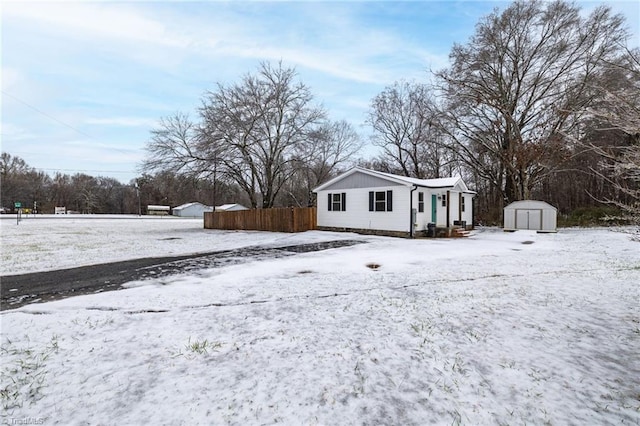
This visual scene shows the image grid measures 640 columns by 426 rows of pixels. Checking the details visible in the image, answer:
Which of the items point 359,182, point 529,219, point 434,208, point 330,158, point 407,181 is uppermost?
point 330,158

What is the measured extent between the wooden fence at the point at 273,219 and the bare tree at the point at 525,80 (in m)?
12.5

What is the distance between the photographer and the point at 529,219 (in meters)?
17.6

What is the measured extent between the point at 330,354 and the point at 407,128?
86.6 ft

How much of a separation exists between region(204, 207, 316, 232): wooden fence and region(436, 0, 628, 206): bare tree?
40.9 feet

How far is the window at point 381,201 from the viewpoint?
1537 centimetres

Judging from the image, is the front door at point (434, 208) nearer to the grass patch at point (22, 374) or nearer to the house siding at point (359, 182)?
the house siding at point (359, 182)

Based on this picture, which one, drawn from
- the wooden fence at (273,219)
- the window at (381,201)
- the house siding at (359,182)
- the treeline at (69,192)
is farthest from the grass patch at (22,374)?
the treeline at (69,192)

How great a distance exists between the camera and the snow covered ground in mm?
2322

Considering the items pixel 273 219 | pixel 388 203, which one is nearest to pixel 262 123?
pixel 273 219

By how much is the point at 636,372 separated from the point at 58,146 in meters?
51.9

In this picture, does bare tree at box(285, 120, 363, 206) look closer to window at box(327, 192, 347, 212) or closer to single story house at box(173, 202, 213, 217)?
window at box(327, 192, 347, 212)

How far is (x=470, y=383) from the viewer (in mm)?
2664

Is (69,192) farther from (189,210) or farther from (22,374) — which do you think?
(22,374)

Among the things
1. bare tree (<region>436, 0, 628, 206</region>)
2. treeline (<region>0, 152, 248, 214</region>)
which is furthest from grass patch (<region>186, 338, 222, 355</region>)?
treeline (<region>0, 152, 248, 214</region>)
